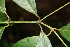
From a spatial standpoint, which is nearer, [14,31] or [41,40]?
[41,40]

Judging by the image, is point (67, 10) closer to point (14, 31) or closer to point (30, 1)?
point (14, 31)

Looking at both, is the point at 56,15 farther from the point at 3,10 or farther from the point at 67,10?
the point at 3,10

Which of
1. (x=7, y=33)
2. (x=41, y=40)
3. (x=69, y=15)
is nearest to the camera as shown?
(x=41, y=40)

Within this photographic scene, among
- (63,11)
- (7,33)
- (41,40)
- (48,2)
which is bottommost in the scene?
(41,40)

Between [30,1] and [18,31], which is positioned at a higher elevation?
[18,31]

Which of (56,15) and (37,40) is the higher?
(56,15)

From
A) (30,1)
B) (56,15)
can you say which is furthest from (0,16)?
(56,15)

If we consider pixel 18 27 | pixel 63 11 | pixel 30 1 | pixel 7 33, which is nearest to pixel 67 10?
pixel 63 11

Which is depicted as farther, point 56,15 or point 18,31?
point 56,15

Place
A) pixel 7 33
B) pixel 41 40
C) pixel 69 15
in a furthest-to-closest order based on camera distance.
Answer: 1. pixel 69 15
2. pixel 7 33
3. pixel 41 40
